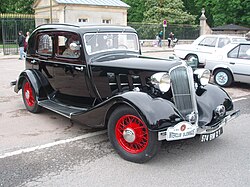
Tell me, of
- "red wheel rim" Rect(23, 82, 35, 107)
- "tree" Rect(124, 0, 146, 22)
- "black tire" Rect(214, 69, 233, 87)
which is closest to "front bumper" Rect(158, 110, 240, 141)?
"red wheel rim" Rect(23, 82, 35, 107)

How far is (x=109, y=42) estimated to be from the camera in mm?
5586

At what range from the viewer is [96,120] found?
4.63 m

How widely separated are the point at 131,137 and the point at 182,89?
1.08 metres

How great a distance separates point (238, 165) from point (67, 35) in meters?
3.72

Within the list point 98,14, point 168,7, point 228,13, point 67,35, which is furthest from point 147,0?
point 67,35

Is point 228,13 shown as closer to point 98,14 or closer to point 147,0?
point 147,0

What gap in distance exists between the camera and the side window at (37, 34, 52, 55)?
6137 mm

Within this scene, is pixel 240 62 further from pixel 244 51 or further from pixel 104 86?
pixel 104 86

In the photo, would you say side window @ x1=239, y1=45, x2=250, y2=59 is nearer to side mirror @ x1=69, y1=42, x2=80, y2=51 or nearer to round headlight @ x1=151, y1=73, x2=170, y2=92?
round headlight @ x1=151, y1=73, x2=170, y2=92

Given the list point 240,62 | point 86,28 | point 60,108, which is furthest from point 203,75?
point 240,62

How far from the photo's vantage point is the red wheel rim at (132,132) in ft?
13.4

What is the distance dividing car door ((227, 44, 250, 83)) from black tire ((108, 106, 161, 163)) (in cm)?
636

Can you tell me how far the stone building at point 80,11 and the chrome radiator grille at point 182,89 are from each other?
71.1 ft

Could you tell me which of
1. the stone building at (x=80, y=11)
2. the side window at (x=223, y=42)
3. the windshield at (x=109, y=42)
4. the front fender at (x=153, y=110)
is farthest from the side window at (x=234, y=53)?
the stone building at (x=80, y=11)
